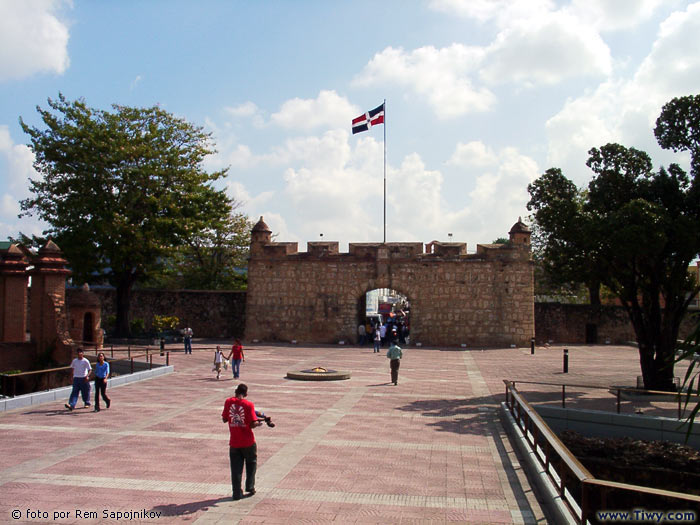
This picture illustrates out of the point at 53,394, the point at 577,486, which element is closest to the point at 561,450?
the point at 577,486

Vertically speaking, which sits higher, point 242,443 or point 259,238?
point 259,238

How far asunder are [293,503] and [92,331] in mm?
22641

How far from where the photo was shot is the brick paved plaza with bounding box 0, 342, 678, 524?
24.1ft

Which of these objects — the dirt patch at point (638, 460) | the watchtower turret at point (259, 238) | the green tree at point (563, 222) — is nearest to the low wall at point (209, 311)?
the watchtower turret at point (259, 238)

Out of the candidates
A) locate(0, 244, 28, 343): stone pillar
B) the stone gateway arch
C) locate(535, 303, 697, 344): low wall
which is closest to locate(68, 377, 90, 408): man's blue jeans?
locate(0, 244, 28, 343): stone pillar

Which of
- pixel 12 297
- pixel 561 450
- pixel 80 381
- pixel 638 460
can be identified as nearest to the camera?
pixel 561 450

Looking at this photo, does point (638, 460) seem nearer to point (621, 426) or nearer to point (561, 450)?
point (621, 426)

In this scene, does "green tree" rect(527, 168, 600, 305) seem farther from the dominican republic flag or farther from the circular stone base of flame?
the dominican republic flag

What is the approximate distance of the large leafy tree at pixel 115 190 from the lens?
2870 centimetres

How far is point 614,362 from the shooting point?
2500 centimetres

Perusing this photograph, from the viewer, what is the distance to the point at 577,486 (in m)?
11.5

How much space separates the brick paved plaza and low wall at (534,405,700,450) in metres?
1.53

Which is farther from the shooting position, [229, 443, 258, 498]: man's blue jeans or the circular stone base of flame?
the circular stone base of flame

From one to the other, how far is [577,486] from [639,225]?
22.2ft
